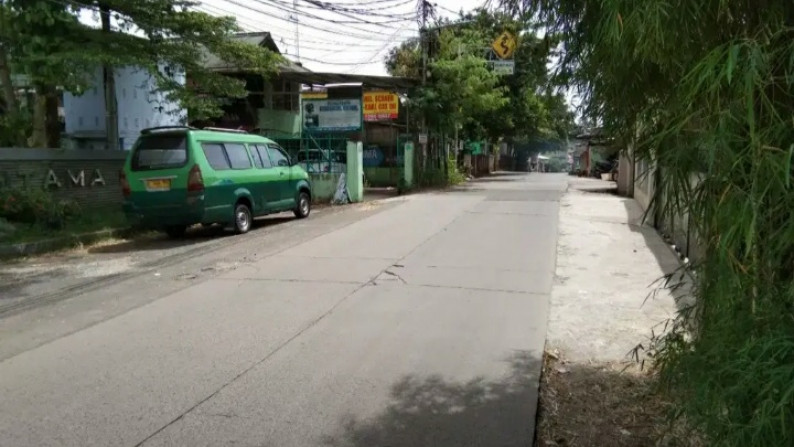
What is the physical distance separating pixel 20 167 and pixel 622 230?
38.0 feet

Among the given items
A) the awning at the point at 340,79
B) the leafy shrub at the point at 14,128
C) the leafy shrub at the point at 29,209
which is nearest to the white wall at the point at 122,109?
the leafy shrub at the point at 14,128

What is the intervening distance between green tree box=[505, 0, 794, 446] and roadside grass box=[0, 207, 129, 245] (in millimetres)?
10417

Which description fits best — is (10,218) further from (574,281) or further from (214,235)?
(574,281)

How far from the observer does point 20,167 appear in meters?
11.9

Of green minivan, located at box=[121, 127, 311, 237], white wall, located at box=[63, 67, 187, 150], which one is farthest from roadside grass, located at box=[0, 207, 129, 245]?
white wall, located at box=[63, 67, 187, 150]

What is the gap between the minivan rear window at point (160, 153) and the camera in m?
11.4

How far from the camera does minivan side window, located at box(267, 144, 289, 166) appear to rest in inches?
552

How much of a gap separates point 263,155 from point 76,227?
3.89 metres

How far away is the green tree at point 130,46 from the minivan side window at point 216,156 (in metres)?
2.01

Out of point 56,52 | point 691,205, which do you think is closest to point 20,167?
point 56,52

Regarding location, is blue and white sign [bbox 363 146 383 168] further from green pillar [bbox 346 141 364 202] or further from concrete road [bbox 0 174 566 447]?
concrete road [bbox 0 174 566 447]

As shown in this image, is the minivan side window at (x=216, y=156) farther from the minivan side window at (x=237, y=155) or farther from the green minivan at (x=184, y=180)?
the minivan side window at (x=237, y=155)

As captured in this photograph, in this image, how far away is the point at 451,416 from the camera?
4.14 m

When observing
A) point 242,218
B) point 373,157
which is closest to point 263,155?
point 242,218
